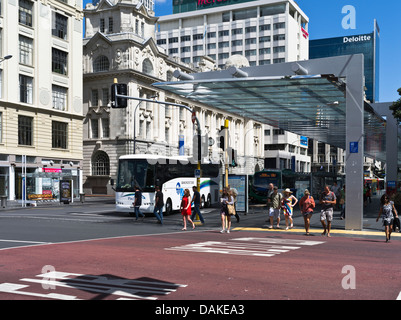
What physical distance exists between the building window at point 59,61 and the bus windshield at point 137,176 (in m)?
26.0

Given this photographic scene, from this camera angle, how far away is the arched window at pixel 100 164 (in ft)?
199

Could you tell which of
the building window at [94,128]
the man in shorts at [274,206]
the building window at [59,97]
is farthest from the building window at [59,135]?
the man in shorts at [274,206]

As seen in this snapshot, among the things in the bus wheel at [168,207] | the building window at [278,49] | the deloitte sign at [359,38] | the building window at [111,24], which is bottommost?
the bus wheel at [168,207]

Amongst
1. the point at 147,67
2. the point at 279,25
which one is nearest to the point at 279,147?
the point at 279,25

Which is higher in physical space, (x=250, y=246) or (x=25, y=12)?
(x=25, y=12)

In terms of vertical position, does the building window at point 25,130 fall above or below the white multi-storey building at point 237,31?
below

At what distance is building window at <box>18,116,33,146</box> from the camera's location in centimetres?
4456

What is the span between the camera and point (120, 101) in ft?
73.3

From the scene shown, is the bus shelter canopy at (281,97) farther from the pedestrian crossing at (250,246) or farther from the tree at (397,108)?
the pedestrian crossing at (250,246)

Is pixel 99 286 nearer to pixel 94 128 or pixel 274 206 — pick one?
pixel 274 206

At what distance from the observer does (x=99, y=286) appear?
823 centimetres

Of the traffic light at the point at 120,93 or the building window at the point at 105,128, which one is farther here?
the building window at the point at 105,128

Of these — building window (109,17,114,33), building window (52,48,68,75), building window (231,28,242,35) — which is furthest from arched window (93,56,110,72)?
building window (231,28,242,35)

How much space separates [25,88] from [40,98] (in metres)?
1.83
